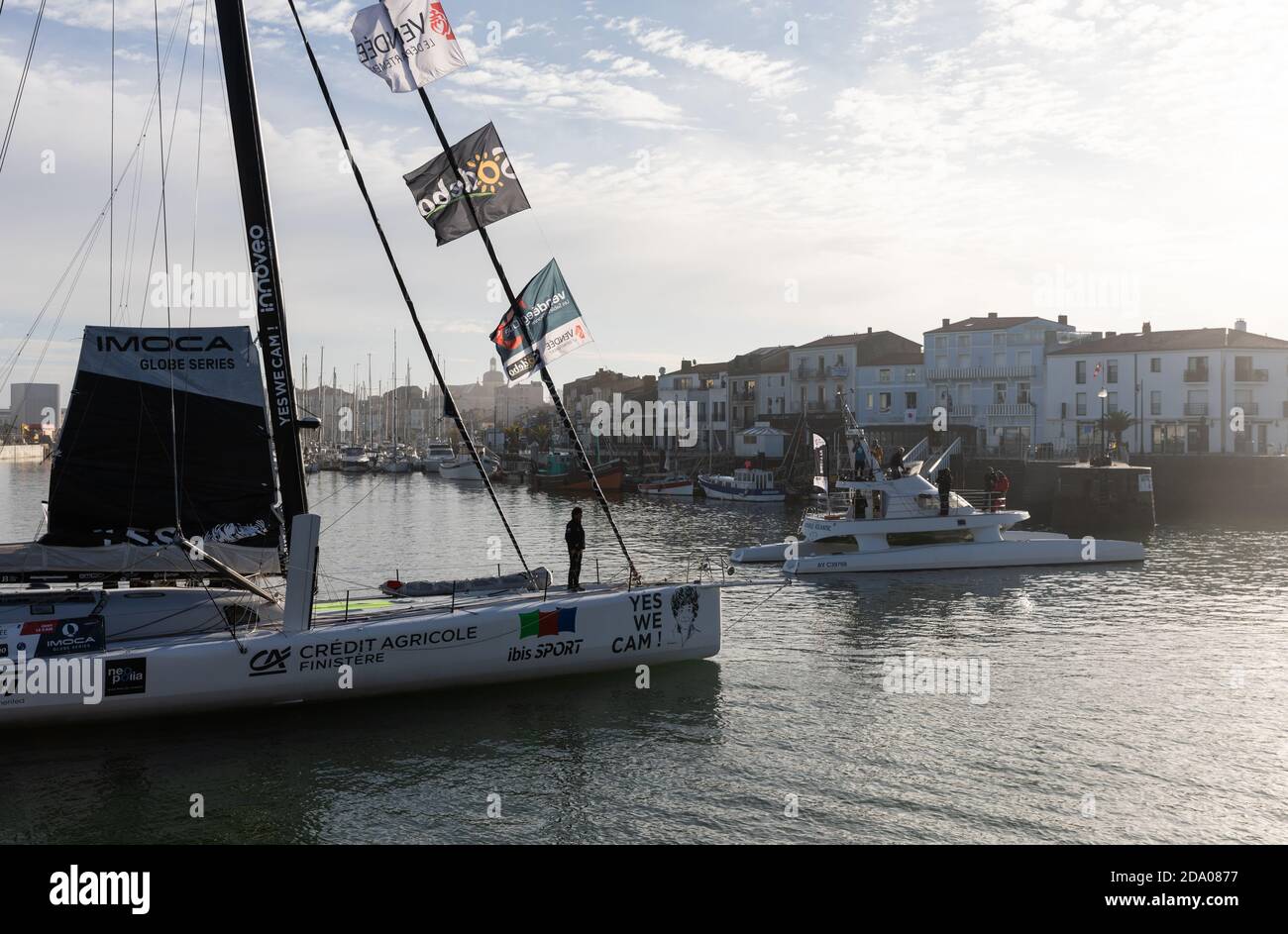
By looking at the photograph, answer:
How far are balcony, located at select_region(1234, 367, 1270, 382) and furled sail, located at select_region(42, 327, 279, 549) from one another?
2816 inches

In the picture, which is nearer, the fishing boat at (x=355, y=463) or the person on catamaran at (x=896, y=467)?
the person on catamaran at (x=896, y=467)

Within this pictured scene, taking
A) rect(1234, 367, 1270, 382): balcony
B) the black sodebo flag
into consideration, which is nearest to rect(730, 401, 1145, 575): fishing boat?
the black sodebo flag

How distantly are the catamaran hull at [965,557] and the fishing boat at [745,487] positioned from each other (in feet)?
105

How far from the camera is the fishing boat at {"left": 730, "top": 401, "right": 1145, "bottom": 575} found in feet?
109

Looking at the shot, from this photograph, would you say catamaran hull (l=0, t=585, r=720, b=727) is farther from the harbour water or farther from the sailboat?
the harbour water

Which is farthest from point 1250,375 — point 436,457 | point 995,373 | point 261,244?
point 436,457

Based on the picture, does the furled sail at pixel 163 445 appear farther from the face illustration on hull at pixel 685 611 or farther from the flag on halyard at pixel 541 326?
the face illustration on hull at pixel 685 611

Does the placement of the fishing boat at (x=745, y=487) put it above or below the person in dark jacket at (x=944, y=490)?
below

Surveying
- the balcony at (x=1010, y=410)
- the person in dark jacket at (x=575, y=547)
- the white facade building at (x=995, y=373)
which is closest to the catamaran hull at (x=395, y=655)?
the person in dark jacket at (x=575, y=547)

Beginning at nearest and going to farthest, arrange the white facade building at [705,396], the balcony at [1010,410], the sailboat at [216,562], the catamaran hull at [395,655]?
the catamaran hull at [395,655]
the sailboat at [216,562]
the balcony at [1010,410]
the white facade building at [705,396]

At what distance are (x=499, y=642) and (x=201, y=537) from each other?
4.84 metres

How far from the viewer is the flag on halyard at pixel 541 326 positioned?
53.5 ft

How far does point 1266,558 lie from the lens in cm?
3597
